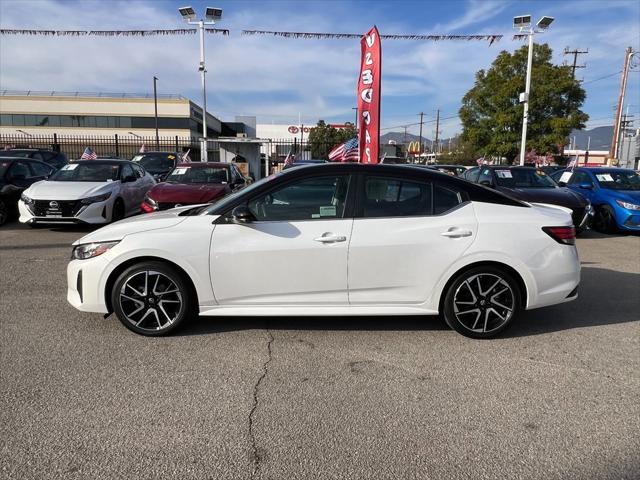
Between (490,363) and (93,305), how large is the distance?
11.3 ft

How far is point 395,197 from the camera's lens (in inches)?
167

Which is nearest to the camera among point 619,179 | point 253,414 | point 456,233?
point 253,414

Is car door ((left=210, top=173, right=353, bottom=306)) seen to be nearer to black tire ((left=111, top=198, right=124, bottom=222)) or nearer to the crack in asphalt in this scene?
the crack in asphalt

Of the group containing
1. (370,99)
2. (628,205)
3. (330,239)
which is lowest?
(628,205)

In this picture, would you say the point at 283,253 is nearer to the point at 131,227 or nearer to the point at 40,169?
the point at 131,227

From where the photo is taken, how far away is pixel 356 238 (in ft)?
13.3

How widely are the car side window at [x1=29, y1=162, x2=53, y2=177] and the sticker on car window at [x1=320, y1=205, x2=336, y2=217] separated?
1034 centimetres

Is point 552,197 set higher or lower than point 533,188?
lower

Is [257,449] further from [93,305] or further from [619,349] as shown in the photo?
[619,349]

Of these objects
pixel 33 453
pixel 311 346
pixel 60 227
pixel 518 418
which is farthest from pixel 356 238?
pixel 60 227

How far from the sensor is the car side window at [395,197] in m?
4.20

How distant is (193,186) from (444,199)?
246 inches

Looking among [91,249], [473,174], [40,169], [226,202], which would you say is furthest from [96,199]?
[473,174]

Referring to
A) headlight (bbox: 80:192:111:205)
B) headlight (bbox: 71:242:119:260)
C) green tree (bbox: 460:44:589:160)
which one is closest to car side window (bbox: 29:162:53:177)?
headlight (bbox: 80:192:111:205)
